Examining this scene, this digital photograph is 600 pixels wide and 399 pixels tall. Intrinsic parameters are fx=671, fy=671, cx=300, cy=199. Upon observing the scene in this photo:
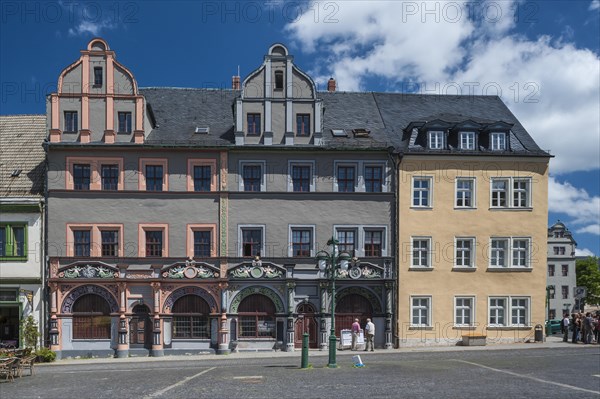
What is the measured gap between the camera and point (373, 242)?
35688 millimetres

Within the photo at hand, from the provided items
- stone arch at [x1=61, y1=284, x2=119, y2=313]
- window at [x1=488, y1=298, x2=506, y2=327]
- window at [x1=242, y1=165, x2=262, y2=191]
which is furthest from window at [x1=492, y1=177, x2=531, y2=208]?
stone arch at [x1=61, y1=284, x2=119, y2=313]

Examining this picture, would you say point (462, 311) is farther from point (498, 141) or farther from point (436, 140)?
point (498, 141)

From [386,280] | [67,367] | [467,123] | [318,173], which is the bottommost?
[67,367]

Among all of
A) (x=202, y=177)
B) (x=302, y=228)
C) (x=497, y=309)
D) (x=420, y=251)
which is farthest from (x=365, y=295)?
(x=202, y=177)

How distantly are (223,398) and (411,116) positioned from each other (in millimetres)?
25121

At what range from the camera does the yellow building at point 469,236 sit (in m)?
35.8

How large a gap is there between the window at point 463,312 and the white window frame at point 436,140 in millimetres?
8302

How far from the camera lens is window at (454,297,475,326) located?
3597 centimetres

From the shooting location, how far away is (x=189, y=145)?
115ft

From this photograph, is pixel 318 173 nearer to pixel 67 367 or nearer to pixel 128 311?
pixel 128 311

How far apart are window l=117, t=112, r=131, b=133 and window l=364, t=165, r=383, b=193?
1279 cm

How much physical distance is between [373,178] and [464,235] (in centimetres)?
579

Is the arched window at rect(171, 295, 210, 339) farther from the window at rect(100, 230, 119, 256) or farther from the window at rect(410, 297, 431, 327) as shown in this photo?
the window at rect(410, 297, 431, 327)

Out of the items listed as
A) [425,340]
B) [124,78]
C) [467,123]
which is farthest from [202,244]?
[467,123]
